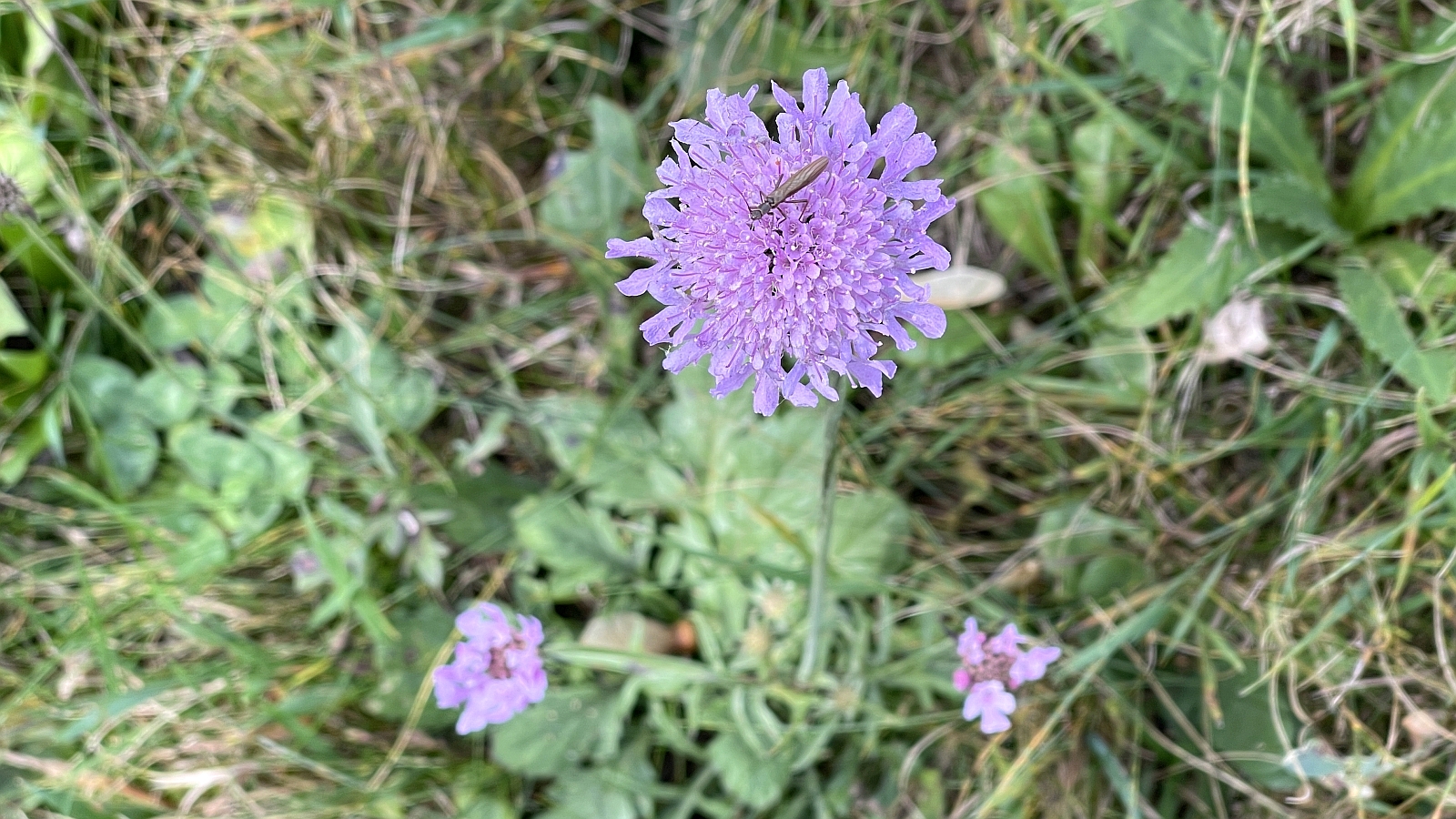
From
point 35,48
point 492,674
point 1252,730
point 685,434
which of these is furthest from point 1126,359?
point 35,48

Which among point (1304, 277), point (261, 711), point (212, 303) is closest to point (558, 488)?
point (261, 711)

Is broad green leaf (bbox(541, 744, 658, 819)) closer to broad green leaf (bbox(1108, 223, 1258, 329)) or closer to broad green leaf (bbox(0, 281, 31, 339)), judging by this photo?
broad green leaf (bbox(1108, 223, 1258, 329))

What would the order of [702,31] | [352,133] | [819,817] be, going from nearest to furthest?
[819,817]
[702,31]
[352,133]

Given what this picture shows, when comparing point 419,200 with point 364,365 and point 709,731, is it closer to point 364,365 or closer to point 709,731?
point 364,365

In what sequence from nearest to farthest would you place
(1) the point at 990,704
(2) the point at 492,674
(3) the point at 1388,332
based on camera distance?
(1) the point at 990,704, (2) the point at 492,674, (3) the point at 1388,332

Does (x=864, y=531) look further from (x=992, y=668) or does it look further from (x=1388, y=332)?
(x=1388, y=332)

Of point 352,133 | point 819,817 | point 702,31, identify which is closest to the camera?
point 819,817

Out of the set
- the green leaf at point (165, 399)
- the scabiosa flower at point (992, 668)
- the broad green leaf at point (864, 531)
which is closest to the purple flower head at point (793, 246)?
the scabiosa flower at point (992, 668)
